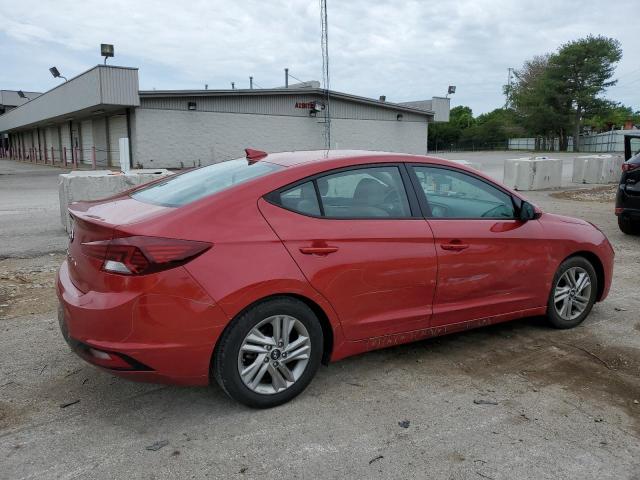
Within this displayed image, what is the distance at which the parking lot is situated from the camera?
9.09 ft

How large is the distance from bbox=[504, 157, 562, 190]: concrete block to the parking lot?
Result: 13.6 meters

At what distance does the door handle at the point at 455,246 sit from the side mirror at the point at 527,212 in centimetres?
70

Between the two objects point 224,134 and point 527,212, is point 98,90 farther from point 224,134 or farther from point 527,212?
point 527,212

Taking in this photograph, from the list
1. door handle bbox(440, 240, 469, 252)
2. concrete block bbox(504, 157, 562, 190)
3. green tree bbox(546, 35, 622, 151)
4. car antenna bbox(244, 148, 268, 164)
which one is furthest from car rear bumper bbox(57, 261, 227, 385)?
green tree bbox(546, 35, 622, 151)

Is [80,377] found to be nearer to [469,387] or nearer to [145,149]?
[469,387]

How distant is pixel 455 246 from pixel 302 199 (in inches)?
46.6

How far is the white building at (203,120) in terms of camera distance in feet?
92.7

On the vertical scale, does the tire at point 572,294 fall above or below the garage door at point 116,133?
below

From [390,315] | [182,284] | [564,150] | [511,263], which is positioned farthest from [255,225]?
[564,150]

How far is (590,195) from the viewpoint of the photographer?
53.2 feet

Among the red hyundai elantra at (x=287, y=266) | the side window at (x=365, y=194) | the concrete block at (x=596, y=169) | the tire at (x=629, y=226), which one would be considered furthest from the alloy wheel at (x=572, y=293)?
the concrete block at (x=596, y=169)

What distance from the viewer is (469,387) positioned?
3.63m

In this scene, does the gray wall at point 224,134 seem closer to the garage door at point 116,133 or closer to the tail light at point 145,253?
the garage door at point 116,133

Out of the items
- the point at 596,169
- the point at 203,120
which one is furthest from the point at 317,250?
the point at 203,120
